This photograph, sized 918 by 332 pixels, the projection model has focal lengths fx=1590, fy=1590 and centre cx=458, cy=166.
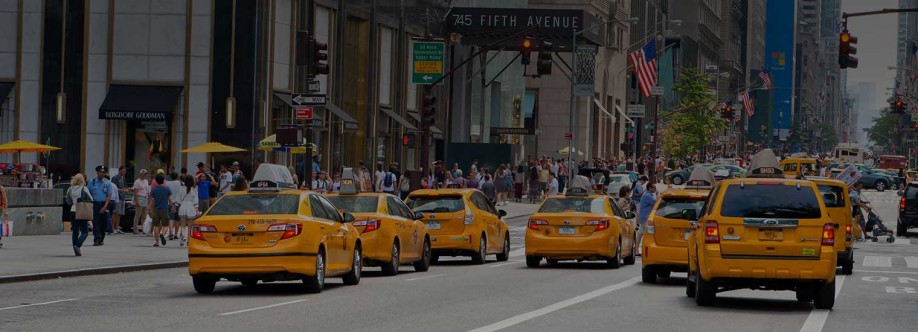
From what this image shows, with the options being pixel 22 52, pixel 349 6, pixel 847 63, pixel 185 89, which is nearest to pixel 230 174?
pixel 185 89

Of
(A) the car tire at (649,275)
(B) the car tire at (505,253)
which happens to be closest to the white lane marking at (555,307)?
(A) the car tire at (649,275)

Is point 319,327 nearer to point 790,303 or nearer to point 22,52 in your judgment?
point 790,303

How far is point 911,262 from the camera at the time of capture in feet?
112

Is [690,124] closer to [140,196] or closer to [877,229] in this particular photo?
[877,229]

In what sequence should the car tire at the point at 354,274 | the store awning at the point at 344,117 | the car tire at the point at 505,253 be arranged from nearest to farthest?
the car tire at the point at 354,274 < the car tire at the point at 505,253 < the store awning at the point at 344,117

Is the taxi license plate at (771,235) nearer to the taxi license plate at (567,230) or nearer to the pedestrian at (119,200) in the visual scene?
the taxi license plate at (567,230)

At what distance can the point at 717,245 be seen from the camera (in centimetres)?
1864

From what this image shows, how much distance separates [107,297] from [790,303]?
877 centimetres

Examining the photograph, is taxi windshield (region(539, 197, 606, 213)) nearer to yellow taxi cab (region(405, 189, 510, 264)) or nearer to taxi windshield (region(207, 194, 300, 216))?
yellow taxi cab (region(405, 189, 510, 264))

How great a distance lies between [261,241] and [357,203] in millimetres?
5205

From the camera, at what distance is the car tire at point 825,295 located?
1878 centimetres

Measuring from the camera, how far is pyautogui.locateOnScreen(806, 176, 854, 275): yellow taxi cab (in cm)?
2688

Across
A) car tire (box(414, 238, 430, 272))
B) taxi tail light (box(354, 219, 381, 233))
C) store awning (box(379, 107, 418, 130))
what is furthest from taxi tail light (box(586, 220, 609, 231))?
store awning (box(379, 107, 418, 130))

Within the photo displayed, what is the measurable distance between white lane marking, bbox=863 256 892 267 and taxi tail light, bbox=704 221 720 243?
581 inches
